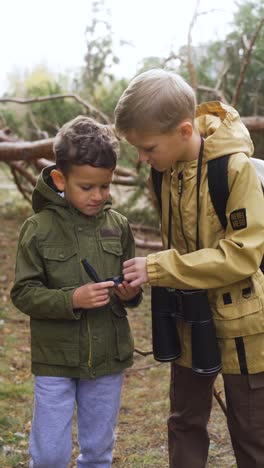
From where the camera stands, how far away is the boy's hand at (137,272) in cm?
215

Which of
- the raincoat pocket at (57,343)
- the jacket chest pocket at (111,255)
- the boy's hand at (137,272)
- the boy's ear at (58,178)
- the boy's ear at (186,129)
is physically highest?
the boy's ear at (186,129)

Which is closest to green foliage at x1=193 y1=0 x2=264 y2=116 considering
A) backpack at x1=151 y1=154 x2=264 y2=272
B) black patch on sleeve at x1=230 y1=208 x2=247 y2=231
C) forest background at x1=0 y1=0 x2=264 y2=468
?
forest background at x1=0 y1=0 x2=264 y2=468

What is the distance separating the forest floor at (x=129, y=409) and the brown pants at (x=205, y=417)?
2.45ft

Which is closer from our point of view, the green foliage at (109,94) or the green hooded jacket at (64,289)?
the green hooded jacket at (64,289)

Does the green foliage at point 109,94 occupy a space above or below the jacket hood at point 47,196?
below

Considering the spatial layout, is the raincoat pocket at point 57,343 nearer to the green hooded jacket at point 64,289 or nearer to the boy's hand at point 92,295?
the green hooded jacket at point 64,289

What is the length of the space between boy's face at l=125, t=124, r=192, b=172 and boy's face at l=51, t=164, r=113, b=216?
0.56 ft

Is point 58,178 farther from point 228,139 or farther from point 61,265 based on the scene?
point 228,139

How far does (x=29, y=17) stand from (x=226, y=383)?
9.43 m

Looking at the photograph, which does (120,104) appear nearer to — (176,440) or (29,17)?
(176,440)

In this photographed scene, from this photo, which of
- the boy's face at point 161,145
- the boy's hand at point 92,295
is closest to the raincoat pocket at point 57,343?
the boy's hand at point 92,295

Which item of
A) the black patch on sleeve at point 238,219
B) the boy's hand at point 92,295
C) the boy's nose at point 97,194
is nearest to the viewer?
the black patch on sleeve at point 238,219

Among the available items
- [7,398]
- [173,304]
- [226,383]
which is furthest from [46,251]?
[7,398]

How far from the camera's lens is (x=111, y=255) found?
240 cm
